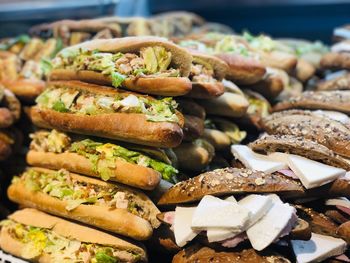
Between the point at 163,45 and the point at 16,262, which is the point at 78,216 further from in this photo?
the point at 163,45

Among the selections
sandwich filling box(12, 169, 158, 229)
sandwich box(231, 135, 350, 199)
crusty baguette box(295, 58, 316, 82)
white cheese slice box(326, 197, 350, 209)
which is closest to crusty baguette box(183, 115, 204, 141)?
sandwich box(231, 135, 350, 199)

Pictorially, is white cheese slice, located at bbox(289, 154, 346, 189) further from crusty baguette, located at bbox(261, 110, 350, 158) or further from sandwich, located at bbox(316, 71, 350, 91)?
sandwich, located at bbox(316, 71, 350, 91)

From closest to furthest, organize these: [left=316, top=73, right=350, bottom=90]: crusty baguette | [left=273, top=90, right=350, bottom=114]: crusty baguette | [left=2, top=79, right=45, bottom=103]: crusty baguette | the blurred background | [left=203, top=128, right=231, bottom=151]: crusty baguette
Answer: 1. [left=273, top=90, right=350, bottom=114]: crusty baguette
2. [left=203, top=128, right=231, bottom=151]: crusty baguette
3. [left=2, top=79, right=45, bottom=103]: crusty baguette
4. [left=316, top=73, right=350, bottom=90]: crusty baguette
5. the blurred background

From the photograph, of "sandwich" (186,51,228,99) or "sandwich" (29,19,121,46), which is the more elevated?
"sandwich" (186,51,228,99)

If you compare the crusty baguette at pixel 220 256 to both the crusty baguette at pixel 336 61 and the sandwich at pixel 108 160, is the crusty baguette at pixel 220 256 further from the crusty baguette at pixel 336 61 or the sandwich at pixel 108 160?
the crusty baguette at pixel 336 61

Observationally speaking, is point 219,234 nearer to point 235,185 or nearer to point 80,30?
point 235,185

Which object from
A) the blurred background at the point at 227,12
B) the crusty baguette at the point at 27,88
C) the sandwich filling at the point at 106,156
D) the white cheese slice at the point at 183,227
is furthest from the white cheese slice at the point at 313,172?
the blurred background at the point at 227,12

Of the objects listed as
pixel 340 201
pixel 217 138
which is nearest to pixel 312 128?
pixel 340 201
